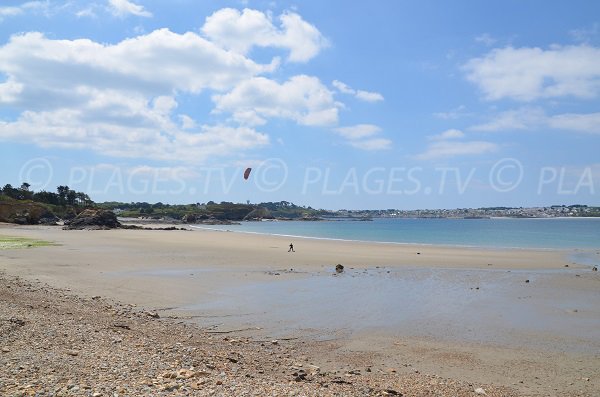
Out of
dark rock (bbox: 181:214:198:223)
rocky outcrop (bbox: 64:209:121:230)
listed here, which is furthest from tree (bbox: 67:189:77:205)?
rocky outcrop (bbox: 64:209:121:230)

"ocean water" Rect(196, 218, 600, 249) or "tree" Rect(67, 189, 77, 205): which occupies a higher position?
"tree" Rect(67, 189, 77, 205)

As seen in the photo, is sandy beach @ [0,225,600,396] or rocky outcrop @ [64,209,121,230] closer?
sandy beach @ [0,225,600,396]

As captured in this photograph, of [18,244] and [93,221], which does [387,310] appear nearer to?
[18,244]

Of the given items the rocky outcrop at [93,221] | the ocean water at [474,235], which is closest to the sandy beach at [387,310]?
the ocean water at [474,235]

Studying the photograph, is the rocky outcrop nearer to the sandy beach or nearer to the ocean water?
the ocean water

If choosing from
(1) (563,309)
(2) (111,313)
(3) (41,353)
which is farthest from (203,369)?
(1) (563,309)

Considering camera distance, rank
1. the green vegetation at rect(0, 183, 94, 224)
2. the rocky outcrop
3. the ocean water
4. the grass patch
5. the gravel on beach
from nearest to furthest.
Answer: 1. the gravel on beach
2. the grass patch
3. the ocean water
4. the rocky outcrop
5. the green vegetation at rect(0, 183, 94, 224)

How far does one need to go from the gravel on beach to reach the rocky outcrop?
66190mm

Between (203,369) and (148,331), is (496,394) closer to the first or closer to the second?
(203,369)

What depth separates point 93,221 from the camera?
7525 cm

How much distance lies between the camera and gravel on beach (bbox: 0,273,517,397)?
20.4 ft

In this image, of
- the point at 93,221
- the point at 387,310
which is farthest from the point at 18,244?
the point at 93,221

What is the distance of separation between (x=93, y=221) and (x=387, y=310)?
2760 inches

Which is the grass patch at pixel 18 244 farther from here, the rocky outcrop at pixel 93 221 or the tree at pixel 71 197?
the tree at pixel 71 197
